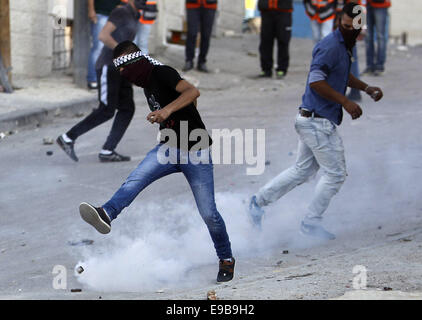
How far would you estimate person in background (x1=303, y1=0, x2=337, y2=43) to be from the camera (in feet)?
48.0

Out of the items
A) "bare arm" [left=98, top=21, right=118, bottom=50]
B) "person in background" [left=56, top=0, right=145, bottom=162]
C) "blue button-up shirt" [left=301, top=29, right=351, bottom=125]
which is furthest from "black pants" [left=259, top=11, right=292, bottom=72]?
"blue button-up shirt" [left=301, top=29, right=351, bottom=125]

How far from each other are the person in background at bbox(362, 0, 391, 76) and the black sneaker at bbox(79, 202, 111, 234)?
960 centimetres

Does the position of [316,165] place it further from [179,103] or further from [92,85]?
[92,85]

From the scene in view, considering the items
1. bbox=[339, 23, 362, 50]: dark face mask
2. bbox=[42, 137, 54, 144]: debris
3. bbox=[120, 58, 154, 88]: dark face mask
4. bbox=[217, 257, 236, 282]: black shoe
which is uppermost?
bbox=[339, 23, 362, 50]: dark face mask

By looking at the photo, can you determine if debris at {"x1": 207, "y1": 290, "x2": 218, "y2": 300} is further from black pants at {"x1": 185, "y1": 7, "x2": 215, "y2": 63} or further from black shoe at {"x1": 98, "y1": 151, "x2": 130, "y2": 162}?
black pants at {"x1": 185, "y1": 7, "x2": 215, "y2": 63}

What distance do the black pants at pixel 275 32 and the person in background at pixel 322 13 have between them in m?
0.48

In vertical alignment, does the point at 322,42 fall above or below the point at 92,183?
above

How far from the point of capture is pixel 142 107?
43.5ft

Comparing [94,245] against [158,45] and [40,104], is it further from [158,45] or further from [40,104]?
[158,45]

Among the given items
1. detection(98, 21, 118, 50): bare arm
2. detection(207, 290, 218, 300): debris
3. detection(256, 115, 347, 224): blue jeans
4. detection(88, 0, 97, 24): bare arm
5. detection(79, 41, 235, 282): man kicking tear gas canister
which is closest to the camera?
detection(207, 290, 218, 300): debris

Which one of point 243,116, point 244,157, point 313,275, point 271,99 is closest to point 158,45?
point 271,99

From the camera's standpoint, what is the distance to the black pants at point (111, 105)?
9742mm
